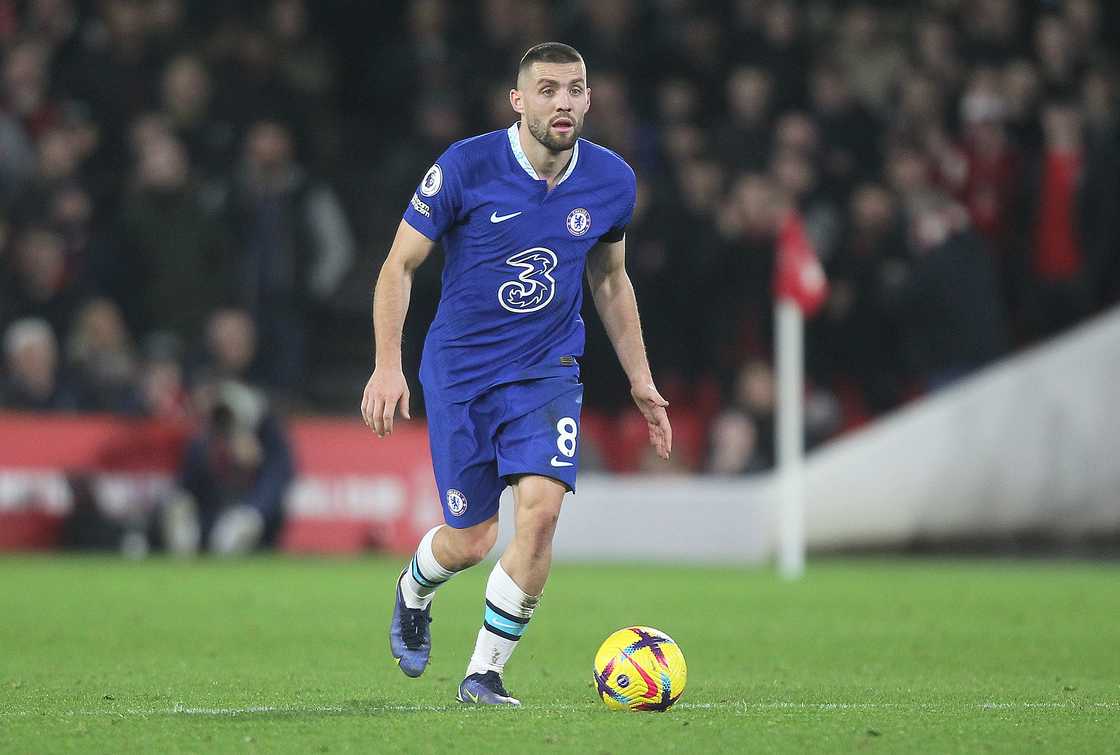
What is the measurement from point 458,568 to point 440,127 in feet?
→ 34.4

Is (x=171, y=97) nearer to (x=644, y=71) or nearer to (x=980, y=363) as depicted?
(x=644, y=71)

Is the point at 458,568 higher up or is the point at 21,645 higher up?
the point at 458,568

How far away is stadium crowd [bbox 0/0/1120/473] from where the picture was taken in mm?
A: 16734

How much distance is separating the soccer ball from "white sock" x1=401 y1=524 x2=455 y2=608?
82 cm

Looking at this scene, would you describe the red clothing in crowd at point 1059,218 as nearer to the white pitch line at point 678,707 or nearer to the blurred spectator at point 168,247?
the blurred spectator at point 168,247

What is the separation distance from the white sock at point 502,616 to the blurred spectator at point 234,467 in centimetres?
921

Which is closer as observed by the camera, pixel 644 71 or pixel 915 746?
pixel 915 746

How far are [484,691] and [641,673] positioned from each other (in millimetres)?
627

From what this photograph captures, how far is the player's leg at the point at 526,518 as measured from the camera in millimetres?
7152

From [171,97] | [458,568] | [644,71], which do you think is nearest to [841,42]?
[644,71]

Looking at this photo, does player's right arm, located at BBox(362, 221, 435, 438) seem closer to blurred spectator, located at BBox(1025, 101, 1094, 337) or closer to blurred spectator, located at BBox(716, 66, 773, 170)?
blurred spectator, located at BBox(1025, 101, 1094, 337)

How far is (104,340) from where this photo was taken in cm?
1652

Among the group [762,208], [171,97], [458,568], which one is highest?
[171,97]

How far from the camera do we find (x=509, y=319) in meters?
7.39
